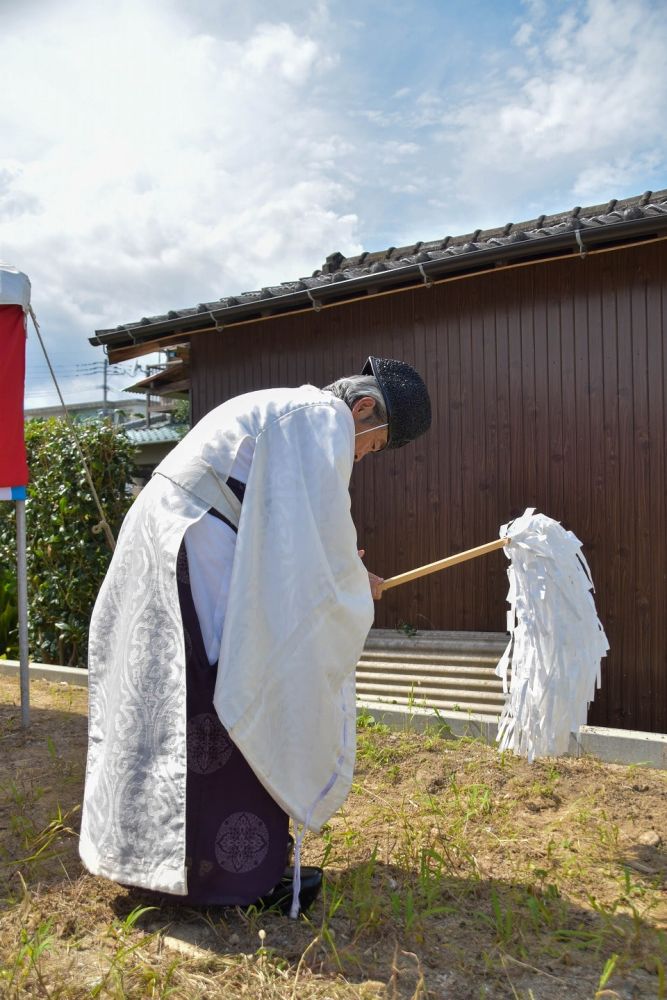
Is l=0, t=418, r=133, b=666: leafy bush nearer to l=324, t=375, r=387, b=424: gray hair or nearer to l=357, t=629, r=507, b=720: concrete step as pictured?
l=357, t=629, r=507, b=720: concrete step

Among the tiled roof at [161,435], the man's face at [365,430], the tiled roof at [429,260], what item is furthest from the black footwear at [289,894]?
the tiled roof at [161,435]

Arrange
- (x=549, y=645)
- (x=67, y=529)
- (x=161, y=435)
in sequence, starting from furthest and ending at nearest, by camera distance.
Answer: (x=161, y=435), (x=67, y=529), (x=549, y=645)

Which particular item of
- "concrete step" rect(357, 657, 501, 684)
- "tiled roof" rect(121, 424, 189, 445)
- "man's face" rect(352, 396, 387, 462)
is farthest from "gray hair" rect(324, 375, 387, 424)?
"tiled roof" rect(121, 424, 189, 445)

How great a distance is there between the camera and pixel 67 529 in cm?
644

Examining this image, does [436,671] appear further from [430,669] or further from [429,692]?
[429,692]

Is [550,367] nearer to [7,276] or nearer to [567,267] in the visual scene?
[567,267]

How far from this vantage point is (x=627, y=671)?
498cm

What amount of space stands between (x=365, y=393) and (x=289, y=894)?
148 cm

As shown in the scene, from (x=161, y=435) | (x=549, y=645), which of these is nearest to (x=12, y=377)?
(x=549, y=645)

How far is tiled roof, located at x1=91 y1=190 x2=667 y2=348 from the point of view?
4.60 metres

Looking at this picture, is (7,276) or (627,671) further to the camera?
(627,671)

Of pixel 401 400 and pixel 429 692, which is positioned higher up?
pixel 401 400

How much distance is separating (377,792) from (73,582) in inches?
149

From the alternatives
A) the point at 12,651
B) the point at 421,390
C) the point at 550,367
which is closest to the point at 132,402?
the point at 12,651
